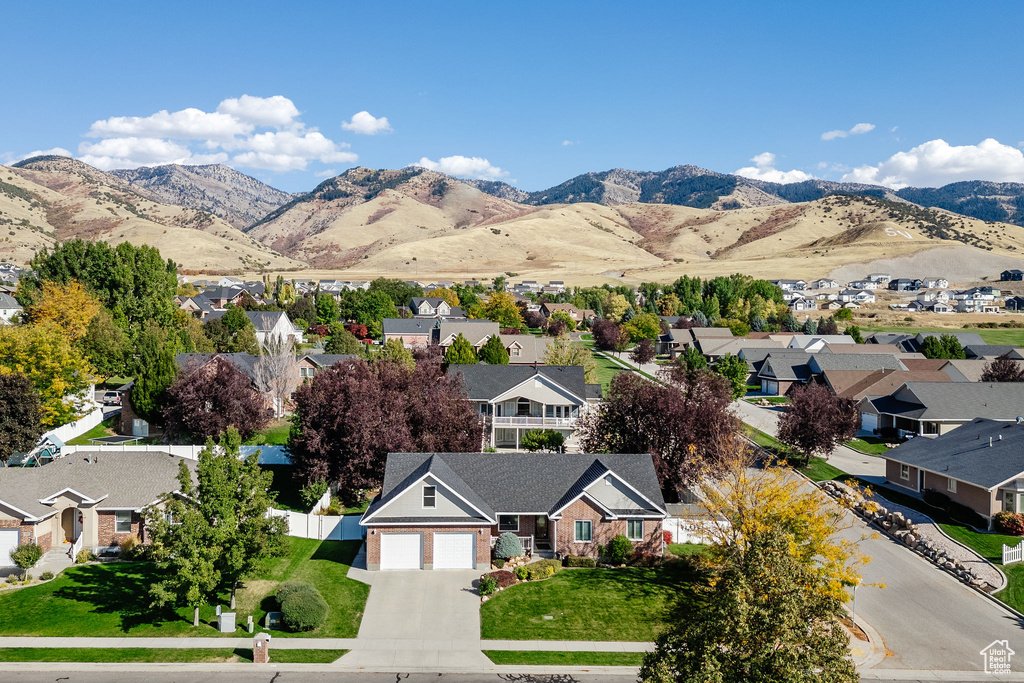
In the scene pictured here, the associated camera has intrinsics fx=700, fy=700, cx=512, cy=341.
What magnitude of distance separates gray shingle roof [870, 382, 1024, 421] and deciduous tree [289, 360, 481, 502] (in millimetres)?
38221

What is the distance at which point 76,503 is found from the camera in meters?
31.5

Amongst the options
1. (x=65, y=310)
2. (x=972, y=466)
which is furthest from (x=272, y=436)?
(x=972, y=466)

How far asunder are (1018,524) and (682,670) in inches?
1137

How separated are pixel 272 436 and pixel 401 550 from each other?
78.1 feet

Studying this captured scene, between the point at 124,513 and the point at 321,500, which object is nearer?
the point at 124,513

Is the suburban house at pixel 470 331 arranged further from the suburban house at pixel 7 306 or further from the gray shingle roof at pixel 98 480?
the suburban house at pixel 7 306

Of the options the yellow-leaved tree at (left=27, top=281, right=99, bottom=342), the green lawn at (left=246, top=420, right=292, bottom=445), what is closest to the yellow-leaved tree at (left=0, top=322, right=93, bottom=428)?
the green lawn at (left=246, top=420, right=292, bottom=445)

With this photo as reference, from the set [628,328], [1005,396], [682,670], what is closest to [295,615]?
[682,670]

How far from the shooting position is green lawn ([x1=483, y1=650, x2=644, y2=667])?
23.0m

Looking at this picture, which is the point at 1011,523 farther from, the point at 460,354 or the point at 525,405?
the point at 460,354

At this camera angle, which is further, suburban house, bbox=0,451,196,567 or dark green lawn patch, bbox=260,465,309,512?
dark green lawn patch, bbox=260,465,309,512

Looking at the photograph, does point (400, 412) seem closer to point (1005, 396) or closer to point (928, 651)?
point (928, 651)

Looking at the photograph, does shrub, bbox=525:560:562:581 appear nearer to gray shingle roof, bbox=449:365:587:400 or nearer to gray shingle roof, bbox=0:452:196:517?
gray shingle roof, bbox=0:452:196:517

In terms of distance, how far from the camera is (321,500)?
3716cm
